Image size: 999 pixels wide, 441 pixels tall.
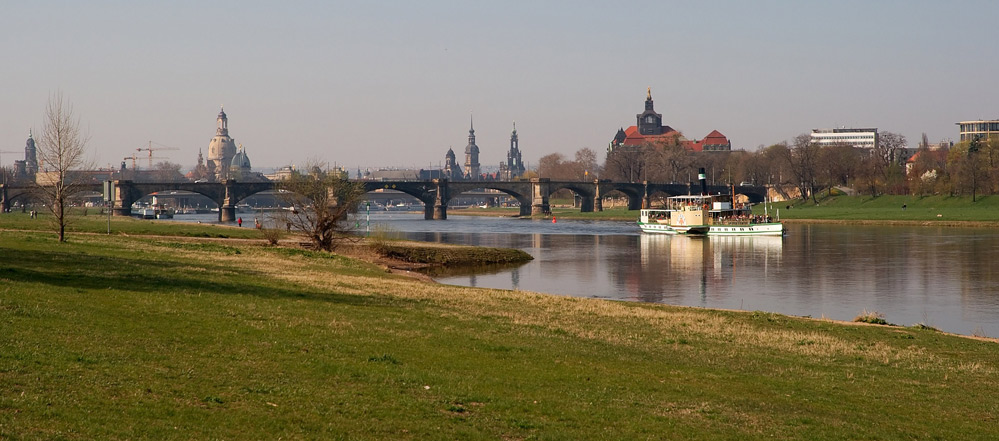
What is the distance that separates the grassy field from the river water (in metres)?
13.6

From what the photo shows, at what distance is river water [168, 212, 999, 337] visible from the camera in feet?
140

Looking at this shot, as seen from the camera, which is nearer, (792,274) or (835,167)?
(792,274)

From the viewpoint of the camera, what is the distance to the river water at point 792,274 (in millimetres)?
42559

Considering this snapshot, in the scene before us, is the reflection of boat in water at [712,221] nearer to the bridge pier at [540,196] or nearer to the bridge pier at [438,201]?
the bridge pier at [540,196]

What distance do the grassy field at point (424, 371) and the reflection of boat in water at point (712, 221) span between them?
76727 mm

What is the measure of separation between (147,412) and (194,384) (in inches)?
69.0

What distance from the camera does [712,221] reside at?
374ft

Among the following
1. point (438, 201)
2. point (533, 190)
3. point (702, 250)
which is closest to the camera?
point (702, 250)

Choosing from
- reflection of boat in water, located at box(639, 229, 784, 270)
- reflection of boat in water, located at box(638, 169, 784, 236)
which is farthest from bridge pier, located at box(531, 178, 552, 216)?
reflection of boat in water, located at box(639, 229, 784, 270)

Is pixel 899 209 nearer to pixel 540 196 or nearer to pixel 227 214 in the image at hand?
pixel 540 196

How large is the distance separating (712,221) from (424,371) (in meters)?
101

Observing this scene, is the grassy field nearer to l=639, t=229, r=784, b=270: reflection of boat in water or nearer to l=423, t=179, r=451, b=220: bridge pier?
l=639, t=229, r=784, b=270: reflection of boat in water

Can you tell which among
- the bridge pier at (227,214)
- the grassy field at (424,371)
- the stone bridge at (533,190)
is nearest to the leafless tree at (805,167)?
the stone bridge at (533,190)

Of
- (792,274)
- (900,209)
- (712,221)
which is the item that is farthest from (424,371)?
(900,209)
